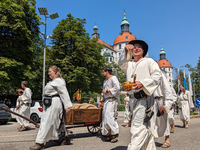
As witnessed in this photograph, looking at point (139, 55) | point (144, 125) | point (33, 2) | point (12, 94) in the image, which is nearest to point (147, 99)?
point (144, 125)

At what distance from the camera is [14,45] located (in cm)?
1941

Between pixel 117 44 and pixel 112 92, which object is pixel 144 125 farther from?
pixel 117 44

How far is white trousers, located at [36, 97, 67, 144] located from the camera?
196 inches

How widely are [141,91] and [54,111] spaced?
2579mm

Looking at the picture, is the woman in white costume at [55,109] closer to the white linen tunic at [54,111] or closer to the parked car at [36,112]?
the white linen tunic at [54,111]

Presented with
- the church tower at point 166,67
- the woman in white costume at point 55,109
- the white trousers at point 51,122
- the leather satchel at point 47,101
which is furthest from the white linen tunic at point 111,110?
the church tower at point 166,67

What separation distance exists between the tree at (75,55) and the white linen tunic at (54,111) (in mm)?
19855

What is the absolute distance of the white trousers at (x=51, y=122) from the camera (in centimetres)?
499

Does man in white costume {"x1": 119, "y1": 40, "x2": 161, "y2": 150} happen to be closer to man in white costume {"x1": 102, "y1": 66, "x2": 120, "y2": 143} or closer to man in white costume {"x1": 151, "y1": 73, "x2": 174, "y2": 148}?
man in white costume {"x1": 151, "y1": 73, "x2": 174, "y2": 148}

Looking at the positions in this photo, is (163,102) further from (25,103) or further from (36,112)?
(36,112)

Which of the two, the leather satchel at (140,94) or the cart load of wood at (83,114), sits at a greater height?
the leather satchel at (140,94)

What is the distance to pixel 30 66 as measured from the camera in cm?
1980

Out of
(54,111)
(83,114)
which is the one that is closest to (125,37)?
(83,114)

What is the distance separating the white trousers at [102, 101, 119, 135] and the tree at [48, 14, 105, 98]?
19112mm
